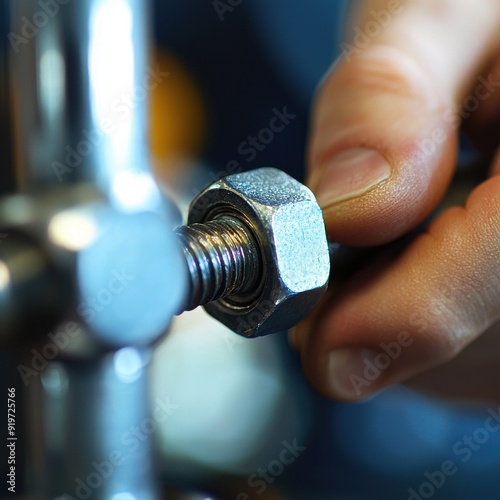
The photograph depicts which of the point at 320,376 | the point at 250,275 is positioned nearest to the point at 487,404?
the point at 320,376

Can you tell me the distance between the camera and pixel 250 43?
79cm

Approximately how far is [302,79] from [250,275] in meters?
0.55

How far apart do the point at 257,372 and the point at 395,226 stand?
0.35 m

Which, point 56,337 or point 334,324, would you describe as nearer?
point 56,337

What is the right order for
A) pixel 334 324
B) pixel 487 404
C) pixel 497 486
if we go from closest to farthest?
pixel 334 324
pixel 487 404
pixel 497 486

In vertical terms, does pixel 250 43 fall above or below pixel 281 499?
above

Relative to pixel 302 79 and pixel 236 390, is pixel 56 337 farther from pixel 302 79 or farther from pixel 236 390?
pixel 302 79

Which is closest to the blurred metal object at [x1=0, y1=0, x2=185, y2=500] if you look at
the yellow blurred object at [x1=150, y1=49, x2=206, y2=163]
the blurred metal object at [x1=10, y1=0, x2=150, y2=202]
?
the blurred metal object at [x1=10, y1=0, x2=150, y2=202]

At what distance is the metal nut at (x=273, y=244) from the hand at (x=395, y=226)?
0.18 ft

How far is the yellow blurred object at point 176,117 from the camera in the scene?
2.50ft

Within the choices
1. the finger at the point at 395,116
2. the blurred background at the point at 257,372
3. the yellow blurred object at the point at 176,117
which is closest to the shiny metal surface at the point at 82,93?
the finger at the point at 395,116

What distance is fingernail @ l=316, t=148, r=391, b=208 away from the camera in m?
0.38

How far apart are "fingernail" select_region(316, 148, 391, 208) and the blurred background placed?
19cm

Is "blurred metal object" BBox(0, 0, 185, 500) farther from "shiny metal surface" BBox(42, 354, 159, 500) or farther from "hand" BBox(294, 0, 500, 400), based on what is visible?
"hand" BBox(294, 0, 500, 400)
